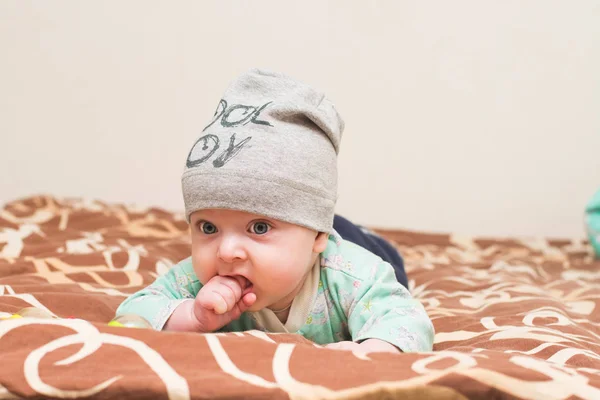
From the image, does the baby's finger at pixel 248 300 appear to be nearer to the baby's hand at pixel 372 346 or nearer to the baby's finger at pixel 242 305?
the baby's finger at pixel 242 305

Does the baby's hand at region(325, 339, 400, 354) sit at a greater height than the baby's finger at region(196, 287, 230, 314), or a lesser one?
lesser

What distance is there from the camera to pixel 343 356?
0.69 m

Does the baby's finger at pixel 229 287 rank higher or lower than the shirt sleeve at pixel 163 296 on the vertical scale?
higher

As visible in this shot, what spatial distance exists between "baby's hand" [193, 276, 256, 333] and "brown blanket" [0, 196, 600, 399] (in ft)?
0.41

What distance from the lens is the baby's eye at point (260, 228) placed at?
977mm

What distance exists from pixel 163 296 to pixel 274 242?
0.73 feet

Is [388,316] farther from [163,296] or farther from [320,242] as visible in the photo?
[163,296]

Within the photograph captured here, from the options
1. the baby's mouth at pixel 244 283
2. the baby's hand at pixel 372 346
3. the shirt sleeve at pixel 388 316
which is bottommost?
the baby's hand at pixel 372 346

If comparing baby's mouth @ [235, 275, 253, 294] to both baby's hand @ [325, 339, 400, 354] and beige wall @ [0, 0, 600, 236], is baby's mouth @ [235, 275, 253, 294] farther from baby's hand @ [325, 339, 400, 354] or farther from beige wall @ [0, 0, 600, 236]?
beige wall @ [0, 0, 600, 236]

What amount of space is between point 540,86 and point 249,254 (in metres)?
2.16

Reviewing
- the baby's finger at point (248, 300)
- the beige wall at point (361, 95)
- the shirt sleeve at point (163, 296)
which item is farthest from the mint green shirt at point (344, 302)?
the beige wall at point (361, 95)

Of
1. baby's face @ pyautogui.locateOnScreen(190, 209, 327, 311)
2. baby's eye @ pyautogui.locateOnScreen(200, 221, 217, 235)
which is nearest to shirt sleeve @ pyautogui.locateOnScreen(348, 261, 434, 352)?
baby's face @ pyautogui.locateOnScreen(190, 209, 327, 311)

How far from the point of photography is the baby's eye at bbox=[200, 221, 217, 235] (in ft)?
3.26

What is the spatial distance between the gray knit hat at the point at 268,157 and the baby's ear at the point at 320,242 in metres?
0.02
